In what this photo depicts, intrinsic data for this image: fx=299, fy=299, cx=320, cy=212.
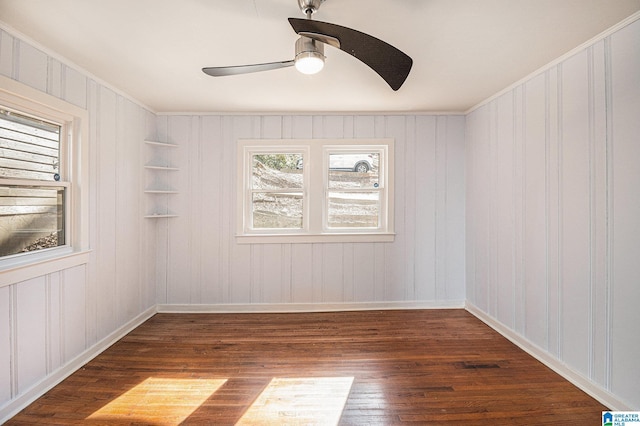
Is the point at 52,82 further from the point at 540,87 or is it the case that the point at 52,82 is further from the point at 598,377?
the point at 598,377

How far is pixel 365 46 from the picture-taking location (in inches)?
53.4

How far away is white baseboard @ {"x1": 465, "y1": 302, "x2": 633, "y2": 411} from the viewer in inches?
75.4

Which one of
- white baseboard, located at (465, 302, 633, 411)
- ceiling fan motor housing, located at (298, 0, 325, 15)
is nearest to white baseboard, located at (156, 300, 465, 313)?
white baseboard, located at (465, 302, 633, 411)

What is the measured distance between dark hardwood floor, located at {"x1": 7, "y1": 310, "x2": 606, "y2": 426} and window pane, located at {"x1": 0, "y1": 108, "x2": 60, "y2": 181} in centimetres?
155

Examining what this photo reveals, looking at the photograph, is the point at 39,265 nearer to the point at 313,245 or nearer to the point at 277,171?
the point at 277,171

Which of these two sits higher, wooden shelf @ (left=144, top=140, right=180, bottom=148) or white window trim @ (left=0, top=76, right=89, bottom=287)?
wooden shelf @ (left=144, top=140, right=180, bottom=148)

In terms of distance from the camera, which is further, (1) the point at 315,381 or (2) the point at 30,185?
(1) the point at 315,381

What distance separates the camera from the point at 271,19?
69.1 inches

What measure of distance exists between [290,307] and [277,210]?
1203 mm

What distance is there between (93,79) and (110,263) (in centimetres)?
165

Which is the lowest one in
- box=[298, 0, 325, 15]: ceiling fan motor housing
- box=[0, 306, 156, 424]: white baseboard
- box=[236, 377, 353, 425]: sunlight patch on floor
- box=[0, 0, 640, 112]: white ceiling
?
box=[236, 377, 353, 425]: sunlight patch on floor

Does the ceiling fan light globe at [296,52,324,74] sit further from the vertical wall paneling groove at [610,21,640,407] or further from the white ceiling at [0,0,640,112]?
the vertical wall paneling groove at [610,21,640,407]

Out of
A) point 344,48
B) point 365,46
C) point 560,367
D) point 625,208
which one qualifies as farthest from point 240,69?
point 560,367

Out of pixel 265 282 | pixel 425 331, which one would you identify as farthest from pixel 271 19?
pixel 425 331
